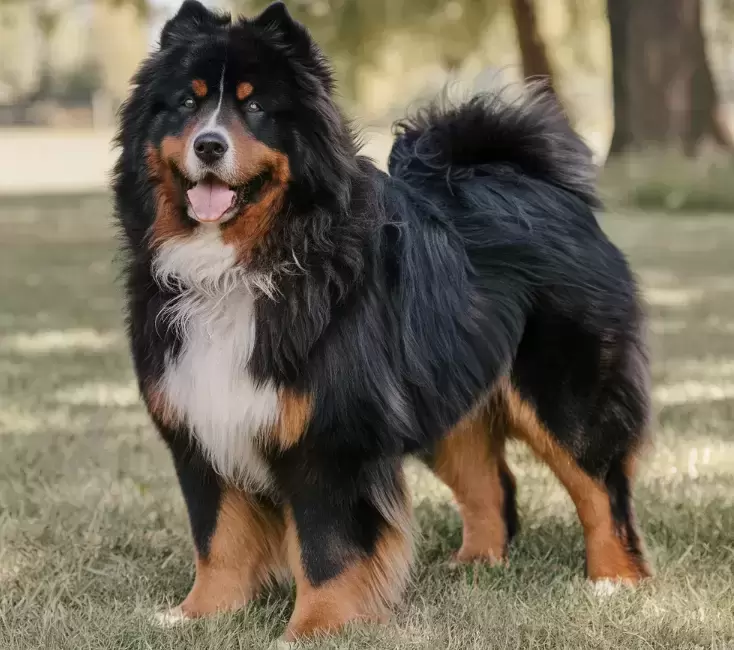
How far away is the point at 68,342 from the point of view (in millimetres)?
9609

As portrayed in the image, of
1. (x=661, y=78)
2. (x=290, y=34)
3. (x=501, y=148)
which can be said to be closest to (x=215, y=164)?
(x=290, y=34)

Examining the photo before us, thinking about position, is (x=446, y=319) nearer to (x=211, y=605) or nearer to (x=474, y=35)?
(x=211, y=605)

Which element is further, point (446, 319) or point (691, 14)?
point (691, 14)

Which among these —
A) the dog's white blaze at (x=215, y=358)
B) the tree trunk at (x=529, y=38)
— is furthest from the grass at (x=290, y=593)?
the tree trunk at (x=529, y=38)

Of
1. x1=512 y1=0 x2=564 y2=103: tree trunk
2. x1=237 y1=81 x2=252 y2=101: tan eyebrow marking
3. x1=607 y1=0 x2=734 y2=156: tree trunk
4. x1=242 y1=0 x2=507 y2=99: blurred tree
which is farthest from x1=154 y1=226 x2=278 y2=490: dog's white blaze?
x1=242 y1=0 x2=507 y2=99: blurred tree

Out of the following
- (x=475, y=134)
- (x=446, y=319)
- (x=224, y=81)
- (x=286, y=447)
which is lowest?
(x=286, y=447)

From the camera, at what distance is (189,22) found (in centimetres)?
388

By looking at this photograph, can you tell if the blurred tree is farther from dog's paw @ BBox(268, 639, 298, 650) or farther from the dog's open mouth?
dog's paw @ BBox(268, 639, 298, 650)

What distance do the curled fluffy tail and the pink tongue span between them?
108 cm

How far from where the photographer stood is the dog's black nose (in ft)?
11.5

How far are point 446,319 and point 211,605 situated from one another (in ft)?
4.61

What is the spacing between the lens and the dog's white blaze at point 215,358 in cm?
361

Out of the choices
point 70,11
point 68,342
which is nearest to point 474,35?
point 70,11

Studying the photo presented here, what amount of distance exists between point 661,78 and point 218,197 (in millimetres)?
18911
